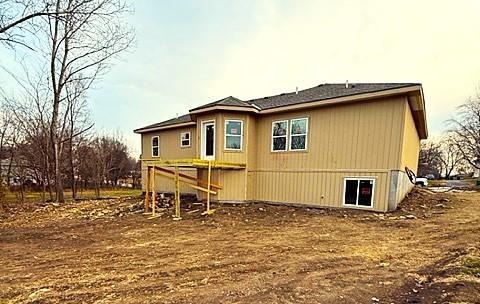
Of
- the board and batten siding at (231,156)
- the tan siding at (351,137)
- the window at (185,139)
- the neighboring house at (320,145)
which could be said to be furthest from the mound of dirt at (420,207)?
the window at (185,139)

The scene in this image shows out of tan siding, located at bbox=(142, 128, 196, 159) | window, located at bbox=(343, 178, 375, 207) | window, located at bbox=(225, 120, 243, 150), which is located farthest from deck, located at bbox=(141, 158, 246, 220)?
window, located at bbox=(343, 178, 375, 207)

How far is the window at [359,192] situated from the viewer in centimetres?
994

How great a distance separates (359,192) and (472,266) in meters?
5.75

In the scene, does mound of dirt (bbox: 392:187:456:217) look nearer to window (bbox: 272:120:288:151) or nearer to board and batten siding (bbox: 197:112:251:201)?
window (bbox: 272:120:288:151)

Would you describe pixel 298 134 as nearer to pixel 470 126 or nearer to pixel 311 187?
pixel 311 187

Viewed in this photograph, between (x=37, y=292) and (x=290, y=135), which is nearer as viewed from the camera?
(x=37, y=292)

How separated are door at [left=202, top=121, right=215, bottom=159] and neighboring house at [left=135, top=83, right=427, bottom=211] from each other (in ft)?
0.14

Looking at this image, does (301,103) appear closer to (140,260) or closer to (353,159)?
(353,159)

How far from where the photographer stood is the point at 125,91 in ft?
65.4

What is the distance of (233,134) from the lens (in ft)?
39.6

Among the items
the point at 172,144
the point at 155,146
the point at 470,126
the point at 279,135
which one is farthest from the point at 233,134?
the point at 470,126

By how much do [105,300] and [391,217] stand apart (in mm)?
8386

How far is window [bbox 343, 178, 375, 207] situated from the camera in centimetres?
994

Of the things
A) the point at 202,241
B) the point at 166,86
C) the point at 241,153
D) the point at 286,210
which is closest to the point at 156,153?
Answer: the point at 166,86
